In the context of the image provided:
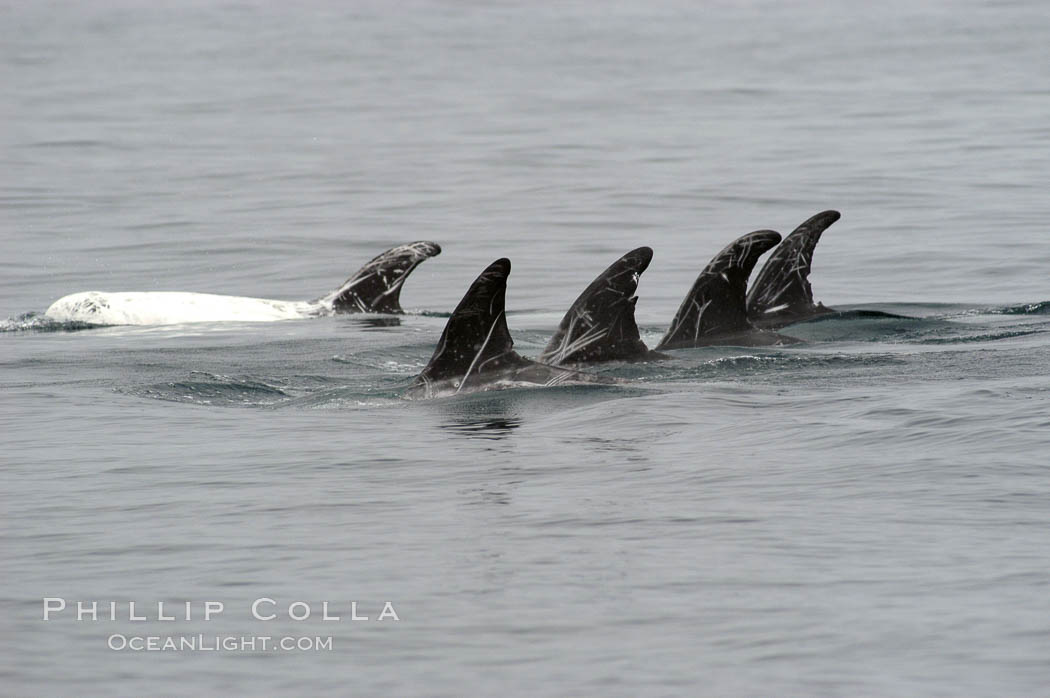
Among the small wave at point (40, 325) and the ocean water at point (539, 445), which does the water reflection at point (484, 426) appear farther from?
the small wave at point (40, 325)

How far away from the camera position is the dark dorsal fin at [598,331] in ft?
43.5

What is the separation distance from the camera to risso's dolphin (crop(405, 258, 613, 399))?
39.5 ft

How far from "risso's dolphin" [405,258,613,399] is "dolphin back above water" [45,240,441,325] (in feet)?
21.6

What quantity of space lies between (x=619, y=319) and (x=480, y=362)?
59.9 inches

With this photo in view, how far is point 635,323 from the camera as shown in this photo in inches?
534

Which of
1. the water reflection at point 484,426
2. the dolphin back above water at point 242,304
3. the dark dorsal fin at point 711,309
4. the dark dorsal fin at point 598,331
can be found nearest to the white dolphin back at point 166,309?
the dolphin back above water at point 242,304

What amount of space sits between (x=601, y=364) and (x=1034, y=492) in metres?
4.82

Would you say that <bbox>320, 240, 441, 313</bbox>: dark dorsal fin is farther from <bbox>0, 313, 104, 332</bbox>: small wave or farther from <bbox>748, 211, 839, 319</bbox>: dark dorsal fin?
<bbox>748, 211, 839, 319</bbox>: dark dorsal fin

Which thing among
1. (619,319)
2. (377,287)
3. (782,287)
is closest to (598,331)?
(619,319)

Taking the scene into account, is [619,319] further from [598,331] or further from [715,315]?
[715,315]

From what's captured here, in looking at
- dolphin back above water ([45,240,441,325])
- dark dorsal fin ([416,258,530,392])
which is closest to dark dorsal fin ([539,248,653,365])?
dark dorsal fin ([416,258,530,392])

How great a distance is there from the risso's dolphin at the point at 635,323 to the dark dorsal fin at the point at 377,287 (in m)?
5.66

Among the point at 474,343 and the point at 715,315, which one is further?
the point at 715,315

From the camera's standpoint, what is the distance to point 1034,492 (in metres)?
9.16
